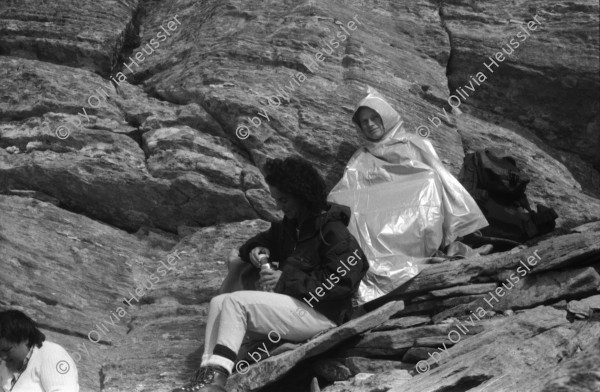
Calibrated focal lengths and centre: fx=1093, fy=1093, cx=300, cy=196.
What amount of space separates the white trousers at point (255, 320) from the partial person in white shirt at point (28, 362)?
103 cm

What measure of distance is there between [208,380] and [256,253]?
6.02 feet

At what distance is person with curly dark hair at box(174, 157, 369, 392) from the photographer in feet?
27.2

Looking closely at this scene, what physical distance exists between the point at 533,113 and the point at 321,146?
373cm

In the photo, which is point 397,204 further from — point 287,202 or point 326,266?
point 326,266

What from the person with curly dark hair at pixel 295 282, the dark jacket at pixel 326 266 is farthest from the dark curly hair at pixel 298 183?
the dark jacket at pixel 326 266

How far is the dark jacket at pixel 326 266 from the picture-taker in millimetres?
8656

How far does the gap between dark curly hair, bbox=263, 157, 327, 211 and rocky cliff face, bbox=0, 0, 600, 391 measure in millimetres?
1221

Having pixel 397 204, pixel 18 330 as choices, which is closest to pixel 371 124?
pixel 397 204

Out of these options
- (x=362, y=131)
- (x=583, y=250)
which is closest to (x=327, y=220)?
(x=583, y=250)

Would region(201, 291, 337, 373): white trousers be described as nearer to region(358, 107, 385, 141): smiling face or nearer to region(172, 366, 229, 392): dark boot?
region(172, 366, 229, 392): dark boot

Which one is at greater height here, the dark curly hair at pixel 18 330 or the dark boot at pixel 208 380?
the dark boot at pixel 208 380

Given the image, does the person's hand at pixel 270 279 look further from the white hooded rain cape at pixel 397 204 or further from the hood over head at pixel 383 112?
the hood over head at pixel 383 112

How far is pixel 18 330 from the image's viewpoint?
786 cm

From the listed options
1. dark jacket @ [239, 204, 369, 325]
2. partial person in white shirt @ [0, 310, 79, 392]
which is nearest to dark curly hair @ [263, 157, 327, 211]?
dark jacket @ [239, 204, 369, 325]
